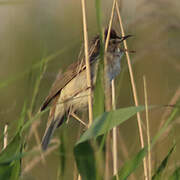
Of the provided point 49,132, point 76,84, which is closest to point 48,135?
point 49,132

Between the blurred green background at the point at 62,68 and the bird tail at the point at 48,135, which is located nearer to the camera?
the bird tail at the point at 48,135

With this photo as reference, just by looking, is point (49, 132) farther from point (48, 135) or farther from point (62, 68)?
point (62, 68)

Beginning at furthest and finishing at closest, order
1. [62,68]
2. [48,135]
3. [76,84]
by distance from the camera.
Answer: [62,68], [76,84], [48,135]

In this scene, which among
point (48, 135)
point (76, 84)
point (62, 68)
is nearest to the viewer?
point (48, 135)

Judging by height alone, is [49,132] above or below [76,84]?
below

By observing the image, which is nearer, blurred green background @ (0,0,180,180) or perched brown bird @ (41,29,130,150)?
perched brown bird @ (41,29,130,150)

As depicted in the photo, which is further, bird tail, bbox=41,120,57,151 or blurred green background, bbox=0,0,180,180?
blurred green background, bbox=0,0,180,180

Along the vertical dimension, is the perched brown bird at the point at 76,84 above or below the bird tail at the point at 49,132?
above

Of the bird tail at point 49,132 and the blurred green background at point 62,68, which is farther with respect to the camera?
the blurred green background at point 62,68

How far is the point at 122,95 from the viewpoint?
709 centimetres

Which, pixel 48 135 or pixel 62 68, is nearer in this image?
pixel 48 135

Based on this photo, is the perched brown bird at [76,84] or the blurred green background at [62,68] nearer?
the perched brown bird at [76,84]

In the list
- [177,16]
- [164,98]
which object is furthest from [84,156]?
[164,98]

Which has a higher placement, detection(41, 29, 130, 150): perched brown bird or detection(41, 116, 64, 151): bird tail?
detection(41, 29, 130, 150): perched brown bird
